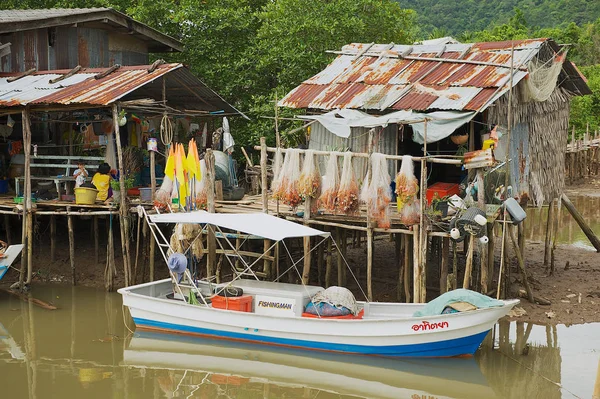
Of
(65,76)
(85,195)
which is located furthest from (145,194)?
(65,76)

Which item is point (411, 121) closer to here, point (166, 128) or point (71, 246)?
point (166, 128)

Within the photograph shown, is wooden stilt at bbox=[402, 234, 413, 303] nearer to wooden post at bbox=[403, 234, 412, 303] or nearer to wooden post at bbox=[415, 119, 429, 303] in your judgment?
wooden post at bbox=[403, 234, 412, 303]

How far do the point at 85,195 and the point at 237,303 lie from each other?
4476 mm

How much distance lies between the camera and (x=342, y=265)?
1412 cm

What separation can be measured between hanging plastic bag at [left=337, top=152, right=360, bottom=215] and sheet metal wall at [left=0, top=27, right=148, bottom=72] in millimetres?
8838

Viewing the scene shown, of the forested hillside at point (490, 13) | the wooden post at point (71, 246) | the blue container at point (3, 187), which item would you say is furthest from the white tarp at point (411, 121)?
the forested hillside at point (490, 13)

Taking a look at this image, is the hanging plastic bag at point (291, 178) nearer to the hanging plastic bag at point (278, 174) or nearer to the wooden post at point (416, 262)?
the hanging plastic bag at point (278, 174)

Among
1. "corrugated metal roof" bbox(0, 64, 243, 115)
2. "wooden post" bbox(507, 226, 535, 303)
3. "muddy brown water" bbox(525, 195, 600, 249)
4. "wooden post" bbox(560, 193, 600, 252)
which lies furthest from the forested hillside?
"wooden post" bbox(507, 226, 535, 303)

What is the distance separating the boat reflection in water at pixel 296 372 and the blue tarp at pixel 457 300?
79cm

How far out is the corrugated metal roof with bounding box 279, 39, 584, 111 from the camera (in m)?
14.0

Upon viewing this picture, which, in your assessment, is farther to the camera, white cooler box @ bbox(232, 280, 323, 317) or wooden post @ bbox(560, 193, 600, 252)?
wooden post @ bbox(560, 193, 600, 252)

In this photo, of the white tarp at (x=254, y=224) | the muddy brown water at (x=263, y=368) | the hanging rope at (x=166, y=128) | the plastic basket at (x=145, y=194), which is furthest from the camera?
the hanging rope at (x=166, y=128)

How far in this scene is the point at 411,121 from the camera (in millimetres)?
13305

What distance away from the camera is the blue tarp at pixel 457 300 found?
37.1 feet
